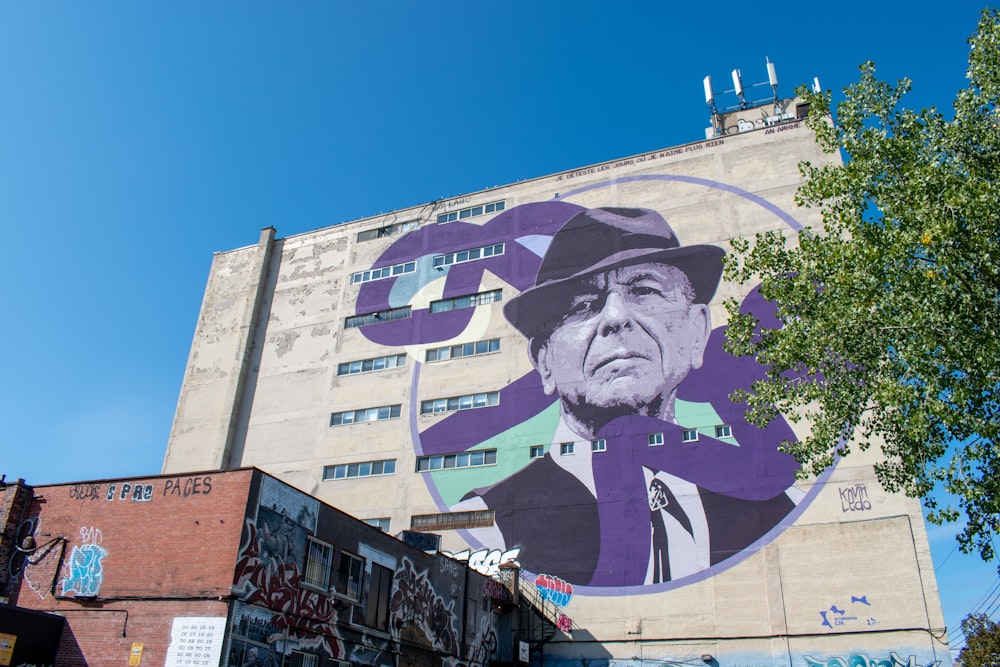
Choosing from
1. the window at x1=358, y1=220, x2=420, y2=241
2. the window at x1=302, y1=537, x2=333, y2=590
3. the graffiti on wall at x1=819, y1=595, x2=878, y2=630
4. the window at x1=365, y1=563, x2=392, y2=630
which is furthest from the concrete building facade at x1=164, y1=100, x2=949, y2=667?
the window at x1=302, y1=537, x2=333, y2=590

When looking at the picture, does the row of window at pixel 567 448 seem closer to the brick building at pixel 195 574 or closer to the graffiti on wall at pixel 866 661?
the graffiti on wall at pixel 866 661

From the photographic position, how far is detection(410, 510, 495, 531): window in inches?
1645

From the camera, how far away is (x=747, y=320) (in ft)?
73.0

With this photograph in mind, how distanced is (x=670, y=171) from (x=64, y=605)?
3883 cm

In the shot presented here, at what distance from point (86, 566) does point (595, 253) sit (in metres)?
32.4

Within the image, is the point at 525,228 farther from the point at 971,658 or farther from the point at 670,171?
the point at 971,658

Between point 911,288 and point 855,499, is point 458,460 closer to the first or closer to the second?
point 855,499

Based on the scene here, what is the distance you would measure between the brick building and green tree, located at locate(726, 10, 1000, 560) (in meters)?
14.1

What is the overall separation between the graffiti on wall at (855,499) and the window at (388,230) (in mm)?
32210

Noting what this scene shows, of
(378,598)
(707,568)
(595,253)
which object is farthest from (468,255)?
(378,598)

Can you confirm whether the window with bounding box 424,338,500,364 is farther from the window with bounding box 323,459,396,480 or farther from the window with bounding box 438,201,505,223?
the window with bounding box 438,201,505,223

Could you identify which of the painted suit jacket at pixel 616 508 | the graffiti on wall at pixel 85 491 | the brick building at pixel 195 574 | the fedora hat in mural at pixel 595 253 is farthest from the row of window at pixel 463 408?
the graffiti on wall at pixel 85 491

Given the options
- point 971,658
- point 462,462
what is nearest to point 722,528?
point 462,462

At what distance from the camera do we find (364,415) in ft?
158
